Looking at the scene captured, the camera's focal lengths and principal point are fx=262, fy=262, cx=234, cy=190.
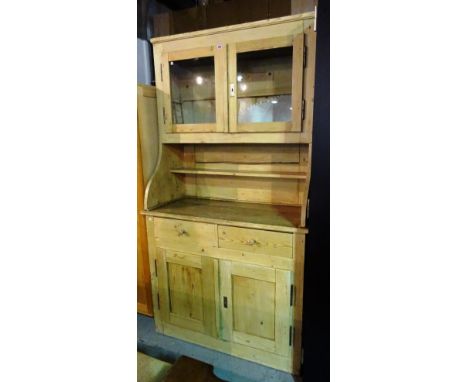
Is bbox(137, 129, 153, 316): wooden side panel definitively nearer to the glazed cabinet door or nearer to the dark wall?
the glazed cabinet door

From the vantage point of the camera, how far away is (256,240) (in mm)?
1443

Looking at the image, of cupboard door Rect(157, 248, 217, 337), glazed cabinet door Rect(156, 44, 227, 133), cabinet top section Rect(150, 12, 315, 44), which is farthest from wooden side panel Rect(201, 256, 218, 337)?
cabinet top section Rect(150, 12, 315, 44)

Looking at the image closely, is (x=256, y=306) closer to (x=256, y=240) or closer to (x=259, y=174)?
(x=256, y=240)

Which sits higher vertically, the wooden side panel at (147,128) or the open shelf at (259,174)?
the wooden side panel at (147,128)

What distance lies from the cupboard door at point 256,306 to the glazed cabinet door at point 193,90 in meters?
0.87

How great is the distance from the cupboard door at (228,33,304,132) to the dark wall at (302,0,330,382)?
0.53 m

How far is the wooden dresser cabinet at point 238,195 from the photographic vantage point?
141 centimetres

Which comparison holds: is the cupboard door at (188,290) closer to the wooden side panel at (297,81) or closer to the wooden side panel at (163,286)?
the wooden side panel at (163,286)

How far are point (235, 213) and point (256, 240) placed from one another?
249mm
